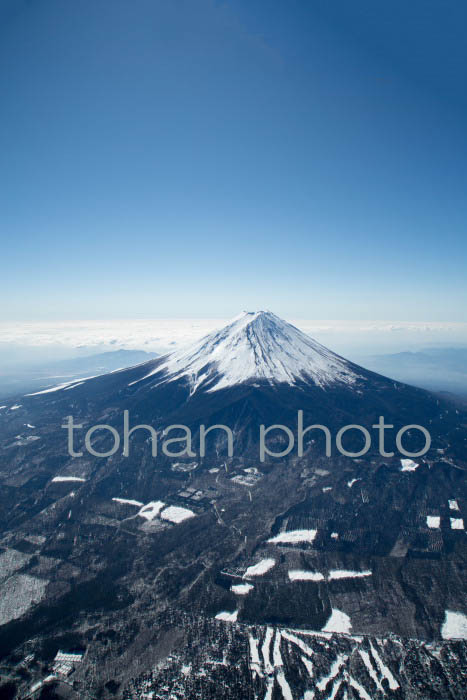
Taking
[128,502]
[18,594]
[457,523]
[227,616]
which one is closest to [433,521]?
[457,523]

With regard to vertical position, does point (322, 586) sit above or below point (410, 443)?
below

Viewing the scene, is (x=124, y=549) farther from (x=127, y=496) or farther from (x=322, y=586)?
(x=322, y=586)

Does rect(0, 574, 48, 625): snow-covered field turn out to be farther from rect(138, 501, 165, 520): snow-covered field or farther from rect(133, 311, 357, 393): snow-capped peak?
rect(133, 311, 357, 393): snow-capped peak

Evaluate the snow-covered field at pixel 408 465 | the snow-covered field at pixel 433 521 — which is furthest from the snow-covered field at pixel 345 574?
the snow-covered field at pixel 408 465

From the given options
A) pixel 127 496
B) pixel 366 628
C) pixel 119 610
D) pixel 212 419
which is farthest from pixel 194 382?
pixel 366 628

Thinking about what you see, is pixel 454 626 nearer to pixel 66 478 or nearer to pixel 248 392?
pixel 248 392

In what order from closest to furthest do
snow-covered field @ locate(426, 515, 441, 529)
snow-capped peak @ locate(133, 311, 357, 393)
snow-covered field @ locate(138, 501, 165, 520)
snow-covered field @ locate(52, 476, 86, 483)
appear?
snow-covered field @ locate(426, 515, 441, 529)
snow-covered field @ locate(138, 501, 165, 520)
snow-covered field @ locate(52, 476, 86, 483)
snow-capped peak @ locate(133, 311, 357, 393)

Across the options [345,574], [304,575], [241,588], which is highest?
[345,574]

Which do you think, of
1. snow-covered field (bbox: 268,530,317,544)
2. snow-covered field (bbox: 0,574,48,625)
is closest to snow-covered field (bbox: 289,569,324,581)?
snow-covered field (bbox: 268,530,317,544)
